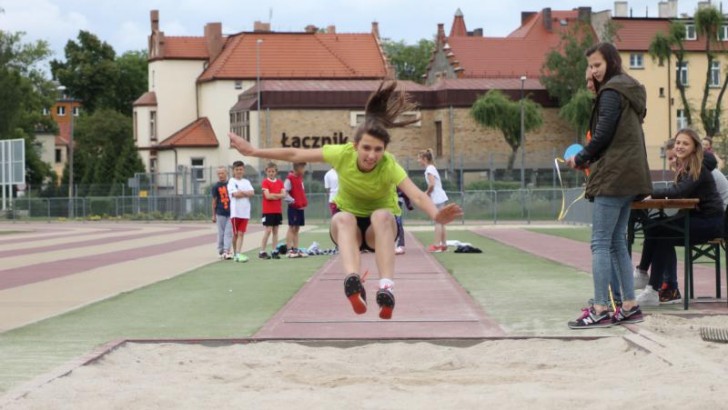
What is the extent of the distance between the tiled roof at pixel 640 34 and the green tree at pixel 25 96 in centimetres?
4241

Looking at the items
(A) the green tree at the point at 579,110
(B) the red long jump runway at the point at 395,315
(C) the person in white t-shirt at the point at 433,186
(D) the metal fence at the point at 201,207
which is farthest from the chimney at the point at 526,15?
(B) the red long jump runway at the point at 395,315

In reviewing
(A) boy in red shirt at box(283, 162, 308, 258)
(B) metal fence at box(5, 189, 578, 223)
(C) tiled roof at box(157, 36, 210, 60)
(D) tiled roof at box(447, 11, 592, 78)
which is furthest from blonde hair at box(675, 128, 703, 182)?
(C) tiled roof at box(157, 36, 210, 60)

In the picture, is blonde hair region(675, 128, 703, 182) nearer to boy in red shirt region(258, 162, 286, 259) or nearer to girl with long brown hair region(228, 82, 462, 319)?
girl with long brown hair region(228, 82, 462, 319)

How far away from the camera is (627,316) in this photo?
1138cm

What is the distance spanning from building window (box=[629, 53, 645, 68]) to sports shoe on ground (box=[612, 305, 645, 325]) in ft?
256

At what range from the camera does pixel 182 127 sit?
97875mm

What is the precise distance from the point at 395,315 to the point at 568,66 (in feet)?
252

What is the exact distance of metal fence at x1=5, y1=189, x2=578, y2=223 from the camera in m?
51.0

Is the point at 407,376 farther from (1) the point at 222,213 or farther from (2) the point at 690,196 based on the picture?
(1) the point at 222,213

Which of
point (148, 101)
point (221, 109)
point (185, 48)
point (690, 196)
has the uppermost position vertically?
point (185, 48)

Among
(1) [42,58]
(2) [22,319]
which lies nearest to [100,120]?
(1) [42,58]

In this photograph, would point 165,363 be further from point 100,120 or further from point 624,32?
point 100,120

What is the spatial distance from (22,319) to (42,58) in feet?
378

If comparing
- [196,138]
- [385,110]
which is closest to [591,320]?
[385,110]
